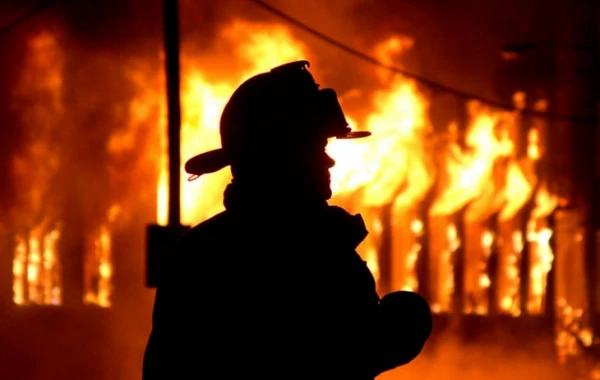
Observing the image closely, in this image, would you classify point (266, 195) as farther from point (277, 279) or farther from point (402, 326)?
point (402, 326)

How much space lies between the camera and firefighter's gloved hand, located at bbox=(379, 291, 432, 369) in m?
1.93

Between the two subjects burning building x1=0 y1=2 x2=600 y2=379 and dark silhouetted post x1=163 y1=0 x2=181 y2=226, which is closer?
dark silhouetted post x1=163 y1=0 x2=181 y2=226

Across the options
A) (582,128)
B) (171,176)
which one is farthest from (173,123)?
(582,128)

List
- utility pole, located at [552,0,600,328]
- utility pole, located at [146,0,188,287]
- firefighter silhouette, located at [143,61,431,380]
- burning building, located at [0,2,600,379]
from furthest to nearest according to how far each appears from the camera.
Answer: burning building, located at [0,2,600,379], utility pole, located at [552,0,600,328], utility pole, located at [146,0,188,287], firefighter silhouette, located at [143,61,431,380]

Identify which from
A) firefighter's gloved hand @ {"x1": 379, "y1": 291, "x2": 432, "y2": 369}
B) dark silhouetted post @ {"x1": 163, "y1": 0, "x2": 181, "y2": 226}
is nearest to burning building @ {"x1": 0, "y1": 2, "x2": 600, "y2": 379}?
dark silhouetted post @ {"x1": 163, "y1": 0, "x2": 181, "y2": 226}

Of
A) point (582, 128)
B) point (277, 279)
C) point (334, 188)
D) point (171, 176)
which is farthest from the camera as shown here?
point (334, 188)

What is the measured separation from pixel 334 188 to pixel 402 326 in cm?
1082

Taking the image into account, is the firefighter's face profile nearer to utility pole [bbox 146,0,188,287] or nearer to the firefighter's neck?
the firefighter's neck

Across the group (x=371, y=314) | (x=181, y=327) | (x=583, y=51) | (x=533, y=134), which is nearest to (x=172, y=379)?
(x=181, y=327)

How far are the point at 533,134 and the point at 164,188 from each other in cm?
458

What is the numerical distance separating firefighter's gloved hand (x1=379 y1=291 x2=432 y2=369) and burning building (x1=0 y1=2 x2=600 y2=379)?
31.2ft

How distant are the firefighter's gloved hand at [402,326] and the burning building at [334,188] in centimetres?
950

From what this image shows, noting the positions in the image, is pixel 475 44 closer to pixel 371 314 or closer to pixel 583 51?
pixel 583 51

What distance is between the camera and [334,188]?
12758mm
